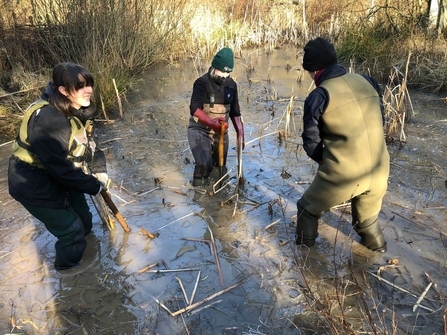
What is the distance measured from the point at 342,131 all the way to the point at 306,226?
3.36ft

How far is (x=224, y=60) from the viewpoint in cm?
420

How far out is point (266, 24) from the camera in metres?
15.6

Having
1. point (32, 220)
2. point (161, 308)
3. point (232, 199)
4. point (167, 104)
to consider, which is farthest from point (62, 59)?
point (161, 308)

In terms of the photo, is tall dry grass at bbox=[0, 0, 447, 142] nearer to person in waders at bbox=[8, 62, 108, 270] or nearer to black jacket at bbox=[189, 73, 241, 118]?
black jacket at bbox=[189, 73, 241, 118]

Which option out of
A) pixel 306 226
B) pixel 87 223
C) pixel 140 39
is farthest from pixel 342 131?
pixel 140 39

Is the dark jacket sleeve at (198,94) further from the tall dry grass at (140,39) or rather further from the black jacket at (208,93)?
the tall dry grass at (140,39)

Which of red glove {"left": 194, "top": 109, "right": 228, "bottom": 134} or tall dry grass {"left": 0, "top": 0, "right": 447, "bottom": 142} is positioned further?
tall dry grass {"left": 0, "top": 0, "right": 447, "bottom": 142}

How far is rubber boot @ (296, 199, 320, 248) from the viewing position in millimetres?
3354

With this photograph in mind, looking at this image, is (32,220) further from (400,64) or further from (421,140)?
(400,64)

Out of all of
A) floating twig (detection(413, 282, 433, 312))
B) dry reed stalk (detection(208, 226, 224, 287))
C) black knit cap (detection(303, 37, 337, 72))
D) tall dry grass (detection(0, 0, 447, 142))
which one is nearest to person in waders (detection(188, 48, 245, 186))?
dry reed stalk (detection(208, 226, 224, 287))

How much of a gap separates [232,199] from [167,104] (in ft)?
15.7

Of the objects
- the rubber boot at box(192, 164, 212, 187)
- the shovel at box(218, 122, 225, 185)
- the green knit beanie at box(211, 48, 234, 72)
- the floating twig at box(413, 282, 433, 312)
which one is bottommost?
the floating twig at box(413, 282, 433, 312)

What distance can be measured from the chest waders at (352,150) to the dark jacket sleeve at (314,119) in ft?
0.14

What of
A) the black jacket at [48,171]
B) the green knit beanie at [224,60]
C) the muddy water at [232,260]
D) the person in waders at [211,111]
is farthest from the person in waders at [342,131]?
the black jacket at [48,171]
